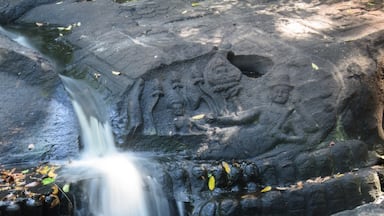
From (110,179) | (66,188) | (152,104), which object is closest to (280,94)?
(152,104)

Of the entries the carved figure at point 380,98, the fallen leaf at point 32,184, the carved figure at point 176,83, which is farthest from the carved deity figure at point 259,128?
the fallen leaf at point 32,184

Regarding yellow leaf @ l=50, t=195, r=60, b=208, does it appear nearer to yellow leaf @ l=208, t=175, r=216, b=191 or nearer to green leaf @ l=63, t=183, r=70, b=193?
green leaf @ l=63, t=183, r=70, b=193

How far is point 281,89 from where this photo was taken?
6.05 m

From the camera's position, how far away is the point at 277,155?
18.6 ft

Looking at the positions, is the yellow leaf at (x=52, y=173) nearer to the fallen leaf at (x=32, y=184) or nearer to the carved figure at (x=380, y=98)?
the fallen leaf at (x=32, y=184)

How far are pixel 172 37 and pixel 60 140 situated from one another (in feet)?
7.88

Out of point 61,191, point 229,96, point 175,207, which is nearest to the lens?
point 61,191

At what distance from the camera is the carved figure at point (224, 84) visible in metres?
6.07

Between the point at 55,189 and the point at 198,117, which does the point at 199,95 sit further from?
the point at 55,189

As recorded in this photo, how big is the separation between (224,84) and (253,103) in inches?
17.4

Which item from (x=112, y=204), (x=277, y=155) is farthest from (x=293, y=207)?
(x=112, y=204)

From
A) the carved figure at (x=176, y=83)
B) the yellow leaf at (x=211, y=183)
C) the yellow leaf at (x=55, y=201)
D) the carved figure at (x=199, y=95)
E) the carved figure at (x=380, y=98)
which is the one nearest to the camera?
the yellow leaf at (x=55, y=201)

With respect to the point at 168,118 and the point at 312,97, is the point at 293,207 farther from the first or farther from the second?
the point at 168,118

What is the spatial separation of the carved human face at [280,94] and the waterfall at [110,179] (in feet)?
5.88
